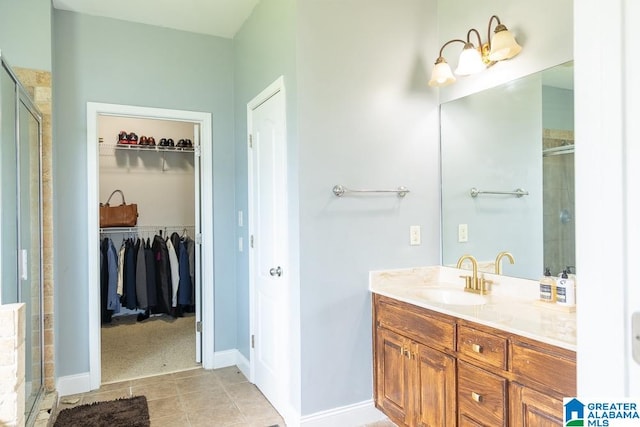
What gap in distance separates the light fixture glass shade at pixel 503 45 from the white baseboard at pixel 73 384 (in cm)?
348

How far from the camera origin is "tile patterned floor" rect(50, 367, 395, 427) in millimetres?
2580

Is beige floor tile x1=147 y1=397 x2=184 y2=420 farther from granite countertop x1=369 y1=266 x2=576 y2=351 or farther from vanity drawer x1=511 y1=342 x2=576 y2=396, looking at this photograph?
vanity drawer x1=511 y1=342 x2=576 y2=396

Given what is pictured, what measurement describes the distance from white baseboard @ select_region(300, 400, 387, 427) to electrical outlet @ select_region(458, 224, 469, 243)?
1.16 meters

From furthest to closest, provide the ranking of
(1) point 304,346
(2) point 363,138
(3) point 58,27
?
(3) point 58,27 → (2) point 363,138 → (1) point 304,346

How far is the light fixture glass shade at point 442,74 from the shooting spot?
244cm

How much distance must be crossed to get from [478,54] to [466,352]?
162 cm

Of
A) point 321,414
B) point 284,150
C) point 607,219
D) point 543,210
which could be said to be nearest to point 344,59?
point 284,150

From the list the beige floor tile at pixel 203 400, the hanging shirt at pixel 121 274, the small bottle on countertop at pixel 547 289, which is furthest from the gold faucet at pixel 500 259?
the hanging shirt at pixel 121 274

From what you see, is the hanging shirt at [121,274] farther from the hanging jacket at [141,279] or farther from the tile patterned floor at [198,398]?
the tile patterned floor at [198,398]

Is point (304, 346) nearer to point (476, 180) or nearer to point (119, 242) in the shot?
point (476, 180)

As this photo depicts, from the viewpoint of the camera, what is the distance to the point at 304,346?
2.35m

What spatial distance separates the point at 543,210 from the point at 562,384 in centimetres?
98

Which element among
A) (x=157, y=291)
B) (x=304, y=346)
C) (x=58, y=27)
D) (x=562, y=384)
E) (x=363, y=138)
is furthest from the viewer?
(x=157, y=291)

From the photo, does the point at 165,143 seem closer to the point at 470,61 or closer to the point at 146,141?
the point at 146,141
